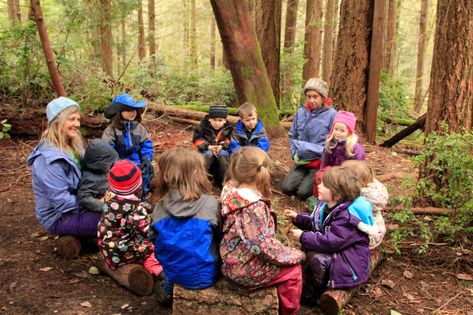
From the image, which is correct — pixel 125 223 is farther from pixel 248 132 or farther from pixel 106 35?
pixel 106 35

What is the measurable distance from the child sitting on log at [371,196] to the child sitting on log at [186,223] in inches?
49.2

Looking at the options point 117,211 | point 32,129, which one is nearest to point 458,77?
point 117,211

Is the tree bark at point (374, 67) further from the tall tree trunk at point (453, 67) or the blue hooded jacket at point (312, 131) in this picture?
the tall tree trunk at point (453, 67)

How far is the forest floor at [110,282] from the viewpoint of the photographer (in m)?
3.61

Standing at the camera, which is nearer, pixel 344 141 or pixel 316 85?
pixel 344 141

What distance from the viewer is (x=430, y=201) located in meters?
5.10

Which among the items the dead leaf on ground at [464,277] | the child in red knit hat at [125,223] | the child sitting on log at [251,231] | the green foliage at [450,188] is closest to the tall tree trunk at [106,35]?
the child in red knit hat at [125,223]

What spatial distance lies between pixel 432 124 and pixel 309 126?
62.4 inches

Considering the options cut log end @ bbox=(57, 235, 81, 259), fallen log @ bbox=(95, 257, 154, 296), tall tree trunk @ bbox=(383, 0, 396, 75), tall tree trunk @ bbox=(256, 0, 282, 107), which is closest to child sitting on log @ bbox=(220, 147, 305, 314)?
fallen log @ bbox=(95, 257, 154, 296)

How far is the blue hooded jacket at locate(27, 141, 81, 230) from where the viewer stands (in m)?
4.13

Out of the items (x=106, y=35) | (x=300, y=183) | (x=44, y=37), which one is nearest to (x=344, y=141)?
(x=300, y=183)

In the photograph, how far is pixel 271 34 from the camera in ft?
33.1

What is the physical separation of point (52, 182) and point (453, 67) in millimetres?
4593

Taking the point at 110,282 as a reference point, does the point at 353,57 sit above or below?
above
